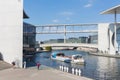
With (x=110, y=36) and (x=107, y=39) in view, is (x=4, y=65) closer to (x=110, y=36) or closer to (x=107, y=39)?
(x=110, y=36)

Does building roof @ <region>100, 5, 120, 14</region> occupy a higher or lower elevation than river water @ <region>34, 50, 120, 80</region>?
higher

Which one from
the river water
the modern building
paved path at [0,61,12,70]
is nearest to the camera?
paved path at [0,61,12,70]

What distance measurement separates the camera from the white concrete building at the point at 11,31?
145ft

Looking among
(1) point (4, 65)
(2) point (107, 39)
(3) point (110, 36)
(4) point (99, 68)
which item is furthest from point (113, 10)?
(1) point (4, 65)

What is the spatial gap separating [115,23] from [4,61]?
7666 cm

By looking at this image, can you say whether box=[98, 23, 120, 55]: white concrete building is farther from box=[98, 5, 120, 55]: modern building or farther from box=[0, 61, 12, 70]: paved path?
box=[0, 61, 12, 70]: paved path

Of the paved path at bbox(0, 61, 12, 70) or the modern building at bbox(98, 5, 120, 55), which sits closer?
the paved path at bbox(0, 61, 12, 70)

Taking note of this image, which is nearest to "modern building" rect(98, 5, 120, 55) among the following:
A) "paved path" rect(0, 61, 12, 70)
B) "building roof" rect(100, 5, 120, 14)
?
"building roof" rect(100, 5, 120, 14)

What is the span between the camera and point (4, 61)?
44750mm

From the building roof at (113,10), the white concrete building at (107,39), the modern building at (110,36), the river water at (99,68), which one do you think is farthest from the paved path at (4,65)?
the white concrete building at (107,39)

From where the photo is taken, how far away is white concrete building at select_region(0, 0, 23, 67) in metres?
44.2

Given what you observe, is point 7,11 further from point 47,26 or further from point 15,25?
point 47,26

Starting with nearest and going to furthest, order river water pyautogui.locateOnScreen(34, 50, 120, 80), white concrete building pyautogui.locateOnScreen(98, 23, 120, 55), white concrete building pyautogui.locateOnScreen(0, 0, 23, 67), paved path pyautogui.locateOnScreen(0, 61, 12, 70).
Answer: paved path pyautogui.locateOnScreen(0, 61, 12, 70) < river water pyautogui.locateOnScreen(34, 50, 120, 80) < white concrete building pyautogui.locateOnScreen(0, 0, 23, 67) < white concrete building pyautogui.locateOnScreen(98, 23, 120, 55)

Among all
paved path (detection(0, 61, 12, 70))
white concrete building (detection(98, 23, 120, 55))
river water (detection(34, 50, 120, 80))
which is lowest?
river water (detection(34, 50, 120, 80))
